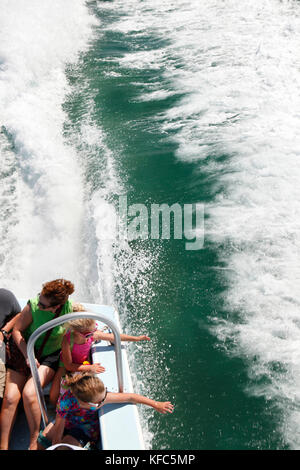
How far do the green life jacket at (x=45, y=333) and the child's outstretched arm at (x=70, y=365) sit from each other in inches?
4.6

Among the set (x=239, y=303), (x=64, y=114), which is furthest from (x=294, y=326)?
(x=64, y=114)

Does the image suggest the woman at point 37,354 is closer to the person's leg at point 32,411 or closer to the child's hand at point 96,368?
the person's leg at point 32,411

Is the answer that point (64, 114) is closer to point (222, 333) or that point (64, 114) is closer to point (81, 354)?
point (222, 333)

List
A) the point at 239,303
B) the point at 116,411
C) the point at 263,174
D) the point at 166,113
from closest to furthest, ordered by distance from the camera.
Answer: the point at 116,411 → the point at 239,303 → the point at 263,174 → the point at 166,113

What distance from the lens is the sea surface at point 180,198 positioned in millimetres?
4020

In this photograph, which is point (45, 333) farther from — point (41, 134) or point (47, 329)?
point (41, 134)

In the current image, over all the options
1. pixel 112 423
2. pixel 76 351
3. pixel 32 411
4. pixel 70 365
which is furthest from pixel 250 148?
pixel 32 411

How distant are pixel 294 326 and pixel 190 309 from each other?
1.19 metres

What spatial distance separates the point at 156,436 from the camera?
3.62m

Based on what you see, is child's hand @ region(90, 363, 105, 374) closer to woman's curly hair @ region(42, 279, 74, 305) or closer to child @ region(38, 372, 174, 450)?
child @ region(38, 372, 174, 450)

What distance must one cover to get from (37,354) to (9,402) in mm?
375

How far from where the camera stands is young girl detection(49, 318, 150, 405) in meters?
2.86

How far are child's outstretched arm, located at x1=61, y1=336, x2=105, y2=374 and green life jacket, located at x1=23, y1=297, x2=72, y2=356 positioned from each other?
0.12 metres

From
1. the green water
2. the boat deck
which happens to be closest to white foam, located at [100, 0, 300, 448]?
the green water
